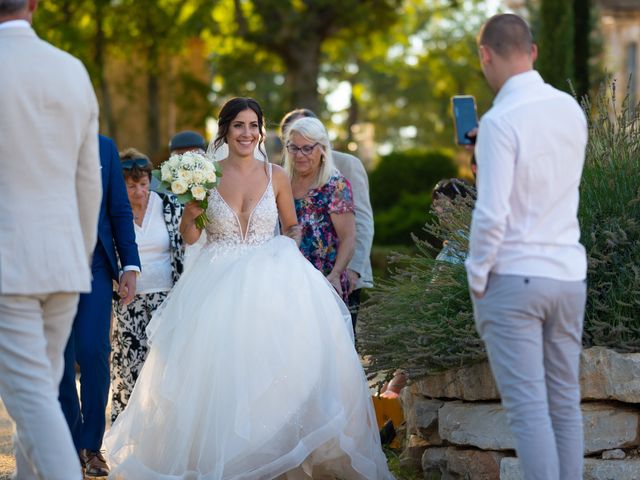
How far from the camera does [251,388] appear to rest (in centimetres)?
588

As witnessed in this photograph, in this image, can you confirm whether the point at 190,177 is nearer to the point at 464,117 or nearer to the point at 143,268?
the point at 143,268

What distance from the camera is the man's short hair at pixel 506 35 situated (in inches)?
178

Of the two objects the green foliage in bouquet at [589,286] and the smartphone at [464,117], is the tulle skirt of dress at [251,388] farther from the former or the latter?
the smartphone at [464,117]

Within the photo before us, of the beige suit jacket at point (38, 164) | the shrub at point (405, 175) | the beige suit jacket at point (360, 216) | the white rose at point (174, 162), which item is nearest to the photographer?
the beige suit jacket at point (38, 164)

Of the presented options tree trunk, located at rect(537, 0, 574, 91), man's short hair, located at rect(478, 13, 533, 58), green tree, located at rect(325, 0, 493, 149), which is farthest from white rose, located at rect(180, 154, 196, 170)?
green tree, located at rect(325, 0, 493, 149)

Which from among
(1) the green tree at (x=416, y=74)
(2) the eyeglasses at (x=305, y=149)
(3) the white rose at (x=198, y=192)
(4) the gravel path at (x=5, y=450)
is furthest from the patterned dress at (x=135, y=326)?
(1) the green tree at (x=416, y=74)

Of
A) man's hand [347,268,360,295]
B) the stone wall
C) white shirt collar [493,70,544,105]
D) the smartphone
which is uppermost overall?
white shirt collar [493,70,544,105]

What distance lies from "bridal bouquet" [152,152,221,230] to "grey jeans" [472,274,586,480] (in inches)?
86.6

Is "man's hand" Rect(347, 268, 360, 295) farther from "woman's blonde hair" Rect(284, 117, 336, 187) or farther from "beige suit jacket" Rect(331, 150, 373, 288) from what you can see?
"woman's blonde hair" Rect(284, 117, 336, 187)

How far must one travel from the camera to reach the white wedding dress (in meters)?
5.82

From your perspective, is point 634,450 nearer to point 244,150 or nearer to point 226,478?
point 226,478

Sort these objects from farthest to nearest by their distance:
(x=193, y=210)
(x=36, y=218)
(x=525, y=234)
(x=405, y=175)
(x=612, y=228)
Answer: (x=405, y=175)
(x=193, y=210)
(x=612, y=228)
(x=525, y=234)
(x=36, y=218)

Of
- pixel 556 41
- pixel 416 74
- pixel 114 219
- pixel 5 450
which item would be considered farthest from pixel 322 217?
pixel 416 74

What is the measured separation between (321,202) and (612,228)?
6.76 feet
